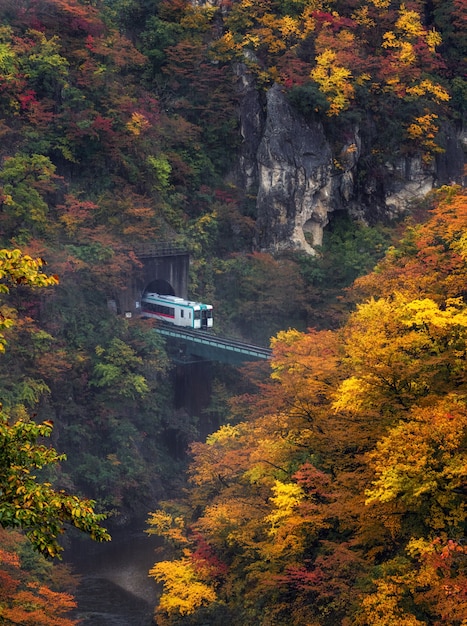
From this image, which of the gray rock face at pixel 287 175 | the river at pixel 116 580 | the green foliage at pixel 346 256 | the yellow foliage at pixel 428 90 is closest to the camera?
the river at pixel 116 580

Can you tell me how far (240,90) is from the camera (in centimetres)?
5966

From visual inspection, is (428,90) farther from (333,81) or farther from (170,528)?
(170,528)

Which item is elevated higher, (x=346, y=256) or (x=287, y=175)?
(x=287, y=175)

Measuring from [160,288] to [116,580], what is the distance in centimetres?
2005

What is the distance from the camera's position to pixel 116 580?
3841 centimetres

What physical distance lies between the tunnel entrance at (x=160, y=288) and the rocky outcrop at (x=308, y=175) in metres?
6.40

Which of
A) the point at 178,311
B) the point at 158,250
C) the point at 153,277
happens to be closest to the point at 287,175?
the point at 158,250

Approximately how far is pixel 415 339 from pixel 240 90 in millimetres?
37602

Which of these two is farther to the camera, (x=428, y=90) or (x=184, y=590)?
(x=428, y=90)

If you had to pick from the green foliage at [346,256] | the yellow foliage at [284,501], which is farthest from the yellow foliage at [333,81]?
the yellow foliage at [284,501]

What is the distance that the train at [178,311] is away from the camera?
2005 inches

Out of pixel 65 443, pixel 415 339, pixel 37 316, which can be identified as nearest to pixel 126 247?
pixel 37 316

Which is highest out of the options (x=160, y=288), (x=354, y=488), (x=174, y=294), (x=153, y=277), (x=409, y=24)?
(x=409, y=24)

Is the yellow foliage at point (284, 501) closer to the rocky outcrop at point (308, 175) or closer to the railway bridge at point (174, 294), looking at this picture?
the railway bridge at point (174, 294)
